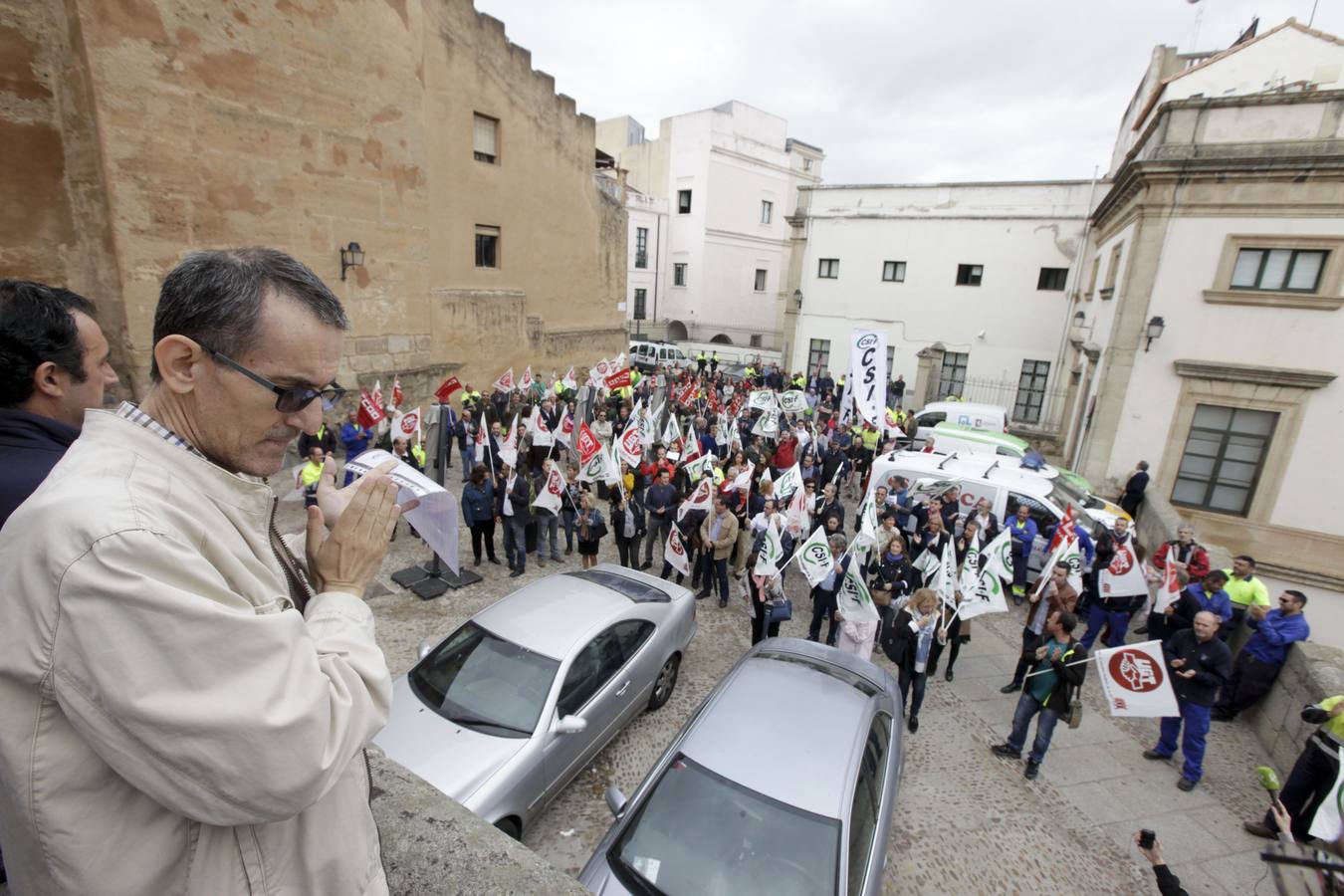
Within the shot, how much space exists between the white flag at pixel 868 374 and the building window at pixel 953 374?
639 inches

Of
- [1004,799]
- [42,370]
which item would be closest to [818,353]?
[1004,799]

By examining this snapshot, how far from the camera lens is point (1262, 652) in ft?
23.6

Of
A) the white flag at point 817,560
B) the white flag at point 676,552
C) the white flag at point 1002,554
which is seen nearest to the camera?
the white flag at point 817,560

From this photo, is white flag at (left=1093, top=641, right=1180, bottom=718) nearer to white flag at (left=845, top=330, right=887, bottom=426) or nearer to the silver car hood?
the silver car hood

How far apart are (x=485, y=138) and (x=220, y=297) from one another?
21.7 meters

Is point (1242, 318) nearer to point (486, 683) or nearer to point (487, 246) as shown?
point (486, 683)

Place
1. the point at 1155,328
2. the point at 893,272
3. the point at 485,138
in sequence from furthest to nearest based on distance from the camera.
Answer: the point at 893,272
the point at 485,138
the point at 1155,328

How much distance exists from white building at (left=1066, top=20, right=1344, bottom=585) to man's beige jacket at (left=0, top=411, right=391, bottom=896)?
739 inches

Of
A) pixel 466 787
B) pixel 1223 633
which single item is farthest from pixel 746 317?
pixel 466 787

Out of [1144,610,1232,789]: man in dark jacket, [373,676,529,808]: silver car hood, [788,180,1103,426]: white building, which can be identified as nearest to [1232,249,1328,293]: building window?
[788,180,1103,426]: white building

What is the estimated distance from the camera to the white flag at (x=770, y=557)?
26.5ft

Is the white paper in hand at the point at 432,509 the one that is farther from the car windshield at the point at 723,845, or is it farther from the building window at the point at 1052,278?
the building window at the point at 1052,278

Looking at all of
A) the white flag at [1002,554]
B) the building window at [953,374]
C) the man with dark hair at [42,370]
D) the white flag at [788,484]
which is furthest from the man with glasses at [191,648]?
the building window at [953,374]

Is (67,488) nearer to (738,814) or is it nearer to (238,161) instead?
Answer: (738,814)
